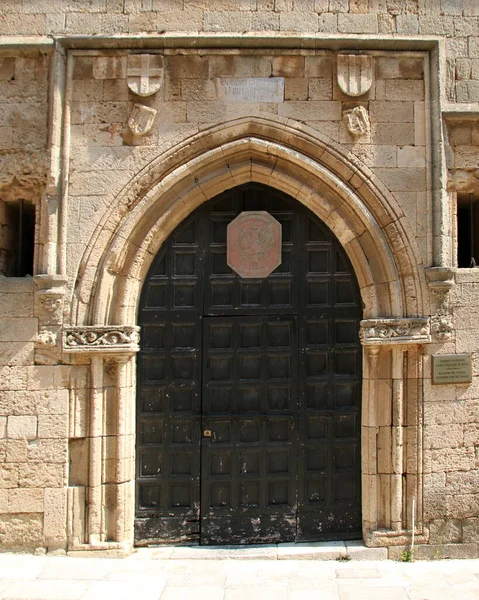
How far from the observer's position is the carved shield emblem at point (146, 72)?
15.5 ft

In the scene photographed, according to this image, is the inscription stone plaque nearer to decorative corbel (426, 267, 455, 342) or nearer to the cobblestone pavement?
decorative corbel (426, 267, 455, 342)

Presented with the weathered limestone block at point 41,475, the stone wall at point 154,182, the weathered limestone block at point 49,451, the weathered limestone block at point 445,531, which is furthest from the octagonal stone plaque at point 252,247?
the weathered limestone block at point 445,531

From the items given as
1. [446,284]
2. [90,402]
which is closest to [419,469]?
[446,284]

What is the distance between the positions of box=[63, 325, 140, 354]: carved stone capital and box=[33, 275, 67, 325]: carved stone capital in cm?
17

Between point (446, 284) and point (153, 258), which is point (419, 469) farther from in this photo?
A: point (153, 258)

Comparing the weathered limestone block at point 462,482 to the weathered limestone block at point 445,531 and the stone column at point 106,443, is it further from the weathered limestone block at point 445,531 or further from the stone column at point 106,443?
the stone column at point 106,443

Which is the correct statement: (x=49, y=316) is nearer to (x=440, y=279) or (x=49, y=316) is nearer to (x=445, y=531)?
(x=440, y=279)

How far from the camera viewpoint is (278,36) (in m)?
4.69

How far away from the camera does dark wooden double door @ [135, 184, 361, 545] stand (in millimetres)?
4840

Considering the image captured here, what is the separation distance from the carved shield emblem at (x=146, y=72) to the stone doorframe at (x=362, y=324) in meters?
0.60

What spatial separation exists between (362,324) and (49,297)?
9.18 feet

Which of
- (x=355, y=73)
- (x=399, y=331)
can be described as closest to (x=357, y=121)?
(x=355, y=73)

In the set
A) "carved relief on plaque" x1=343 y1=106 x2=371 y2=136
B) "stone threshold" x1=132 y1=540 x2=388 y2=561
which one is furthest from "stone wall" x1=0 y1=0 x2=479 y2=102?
"stone threshold" x1=132 y1=540 x2=388 y2=561

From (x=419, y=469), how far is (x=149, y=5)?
15.9 feet
